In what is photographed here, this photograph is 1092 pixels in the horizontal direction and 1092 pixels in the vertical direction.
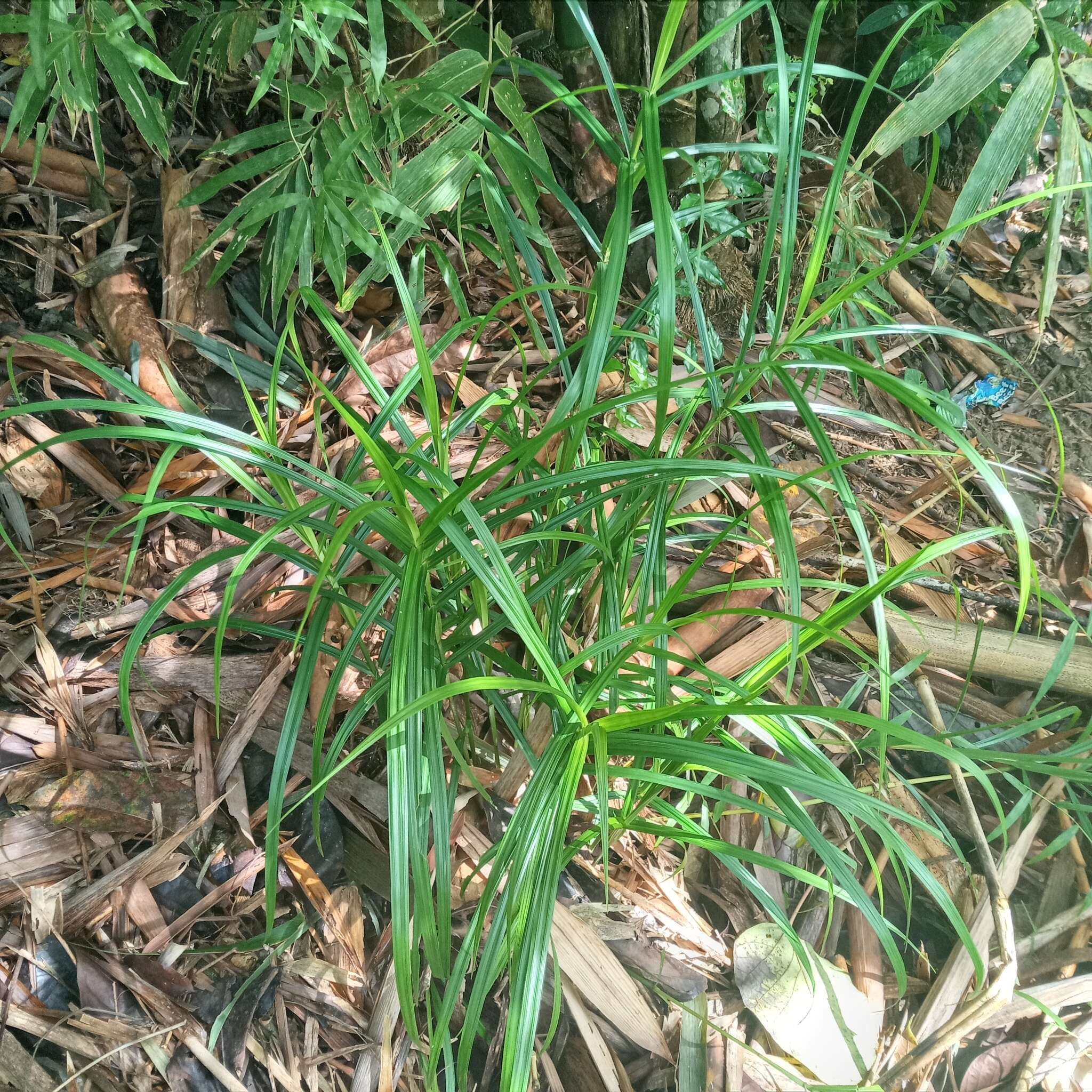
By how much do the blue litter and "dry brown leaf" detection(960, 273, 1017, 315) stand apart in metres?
0.24

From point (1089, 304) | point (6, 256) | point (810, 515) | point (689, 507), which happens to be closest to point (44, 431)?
point (6, 256)

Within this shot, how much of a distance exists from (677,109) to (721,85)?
201 mm

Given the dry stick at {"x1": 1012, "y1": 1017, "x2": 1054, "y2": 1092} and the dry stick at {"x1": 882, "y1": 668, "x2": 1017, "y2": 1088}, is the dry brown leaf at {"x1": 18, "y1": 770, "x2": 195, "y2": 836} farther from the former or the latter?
the dry stick at {"x1": 1012, "y1": 1017, "x2": 1054, "y2": 1092}

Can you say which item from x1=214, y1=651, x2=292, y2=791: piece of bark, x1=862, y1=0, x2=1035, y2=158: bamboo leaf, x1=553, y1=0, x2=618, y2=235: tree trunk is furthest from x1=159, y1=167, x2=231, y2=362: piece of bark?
x1=862, y1=0, x2=1035, y2=158: bamboo leaf

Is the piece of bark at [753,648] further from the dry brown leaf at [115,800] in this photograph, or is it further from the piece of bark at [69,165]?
the piece of bark at [69,165]

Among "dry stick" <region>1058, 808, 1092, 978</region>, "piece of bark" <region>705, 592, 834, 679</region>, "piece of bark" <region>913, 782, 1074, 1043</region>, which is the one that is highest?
"piece of bark" <region>705, 592, 834, 679</region>

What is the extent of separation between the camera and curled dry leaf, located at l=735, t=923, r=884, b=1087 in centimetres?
95

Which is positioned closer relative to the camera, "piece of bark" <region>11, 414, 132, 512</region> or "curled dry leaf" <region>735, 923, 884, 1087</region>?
"curled dry leaf" <region>735, 923, 884, 1087</region>

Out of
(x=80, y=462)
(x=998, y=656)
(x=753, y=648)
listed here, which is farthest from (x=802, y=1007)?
(x=80, y=462)

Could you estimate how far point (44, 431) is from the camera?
3.81 ft

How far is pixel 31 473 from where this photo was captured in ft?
3.67

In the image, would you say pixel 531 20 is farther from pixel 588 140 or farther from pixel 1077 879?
pixel 1077 879

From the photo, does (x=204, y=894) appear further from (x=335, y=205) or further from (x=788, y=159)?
(x=788, y=159)

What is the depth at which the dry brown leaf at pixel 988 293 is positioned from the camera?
1.88 metres
